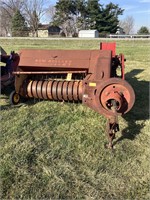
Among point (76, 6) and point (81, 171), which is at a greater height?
point (76, 6)

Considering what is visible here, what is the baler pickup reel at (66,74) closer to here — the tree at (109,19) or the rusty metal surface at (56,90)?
the rusty metal surface at (56,90)

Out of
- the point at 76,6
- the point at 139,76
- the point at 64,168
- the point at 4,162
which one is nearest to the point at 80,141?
the point at 64,168

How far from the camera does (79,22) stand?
47.5 meters

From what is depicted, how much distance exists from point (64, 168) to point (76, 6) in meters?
46.3

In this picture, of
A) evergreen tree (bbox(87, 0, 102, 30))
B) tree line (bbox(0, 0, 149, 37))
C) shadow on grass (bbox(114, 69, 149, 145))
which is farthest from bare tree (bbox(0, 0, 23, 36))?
shadow on grass (bbox(114, 69, 149, 145))

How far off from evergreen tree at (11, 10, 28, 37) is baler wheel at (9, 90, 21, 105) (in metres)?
42.8

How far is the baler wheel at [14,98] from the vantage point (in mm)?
4312

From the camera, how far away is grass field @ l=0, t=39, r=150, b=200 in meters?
2.46

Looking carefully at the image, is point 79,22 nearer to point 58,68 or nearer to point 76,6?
point 76,6

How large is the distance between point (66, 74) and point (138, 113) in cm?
120

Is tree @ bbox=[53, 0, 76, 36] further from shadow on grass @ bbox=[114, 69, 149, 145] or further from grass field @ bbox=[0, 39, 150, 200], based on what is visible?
grass field @ bbox=[0, 39, 150, 200]

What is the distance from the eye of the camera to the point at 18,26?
46844mm

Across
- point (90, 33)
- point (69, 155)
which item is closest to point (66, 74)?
point (69, 155)

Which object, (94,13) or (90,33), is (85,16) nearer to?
(94,13)
